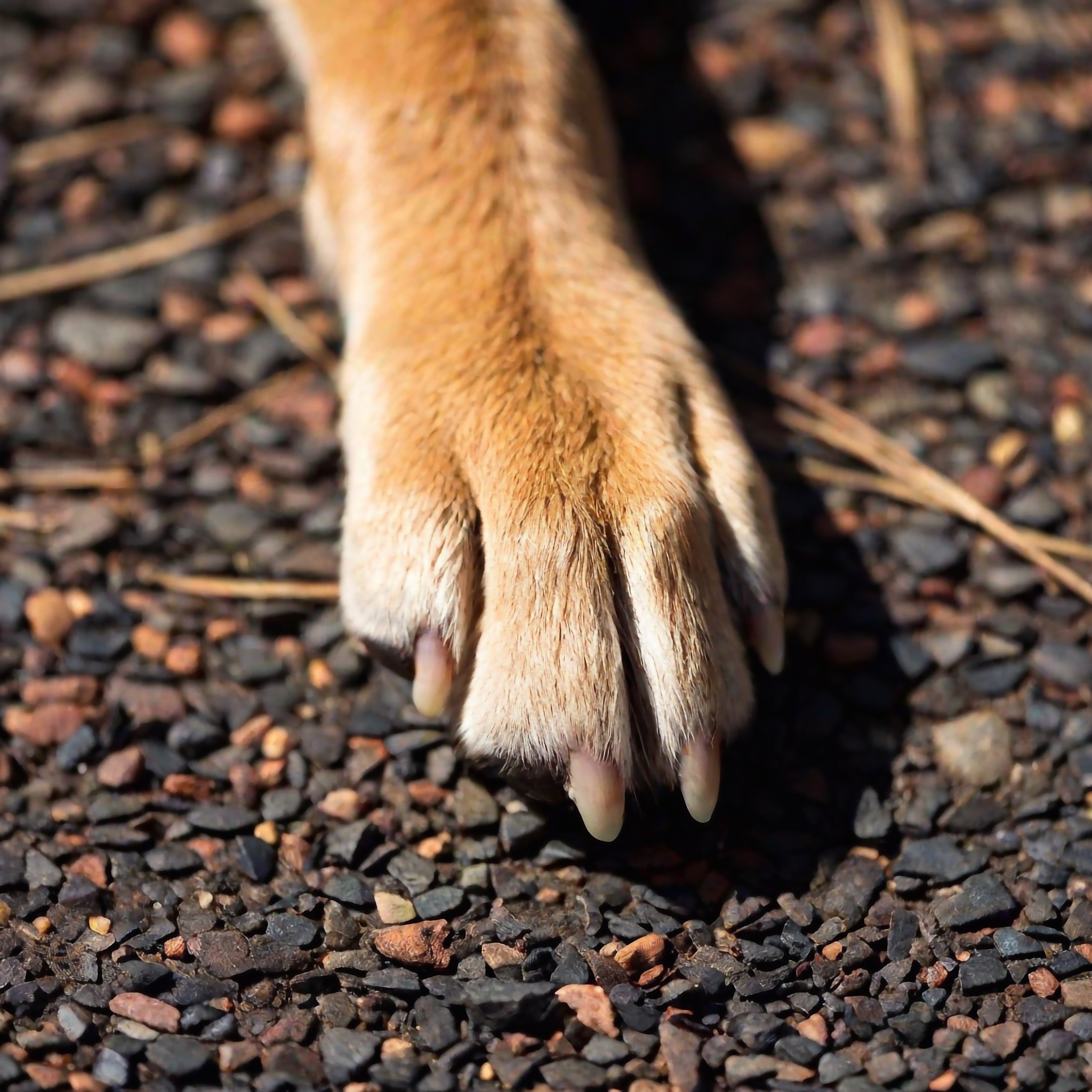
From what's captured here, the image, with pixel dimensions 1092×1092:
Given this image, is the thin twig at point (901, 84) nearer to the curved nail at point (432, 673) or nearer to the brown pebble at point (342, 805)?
the curved nail at point (432, 673)

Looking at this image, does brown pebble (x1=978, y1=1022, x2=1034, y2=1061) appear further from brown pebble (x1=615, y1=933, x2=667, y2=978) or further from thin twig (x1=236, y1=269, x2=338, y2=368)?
thin twig (x1=236, y1=269, x2=338, y2=368)

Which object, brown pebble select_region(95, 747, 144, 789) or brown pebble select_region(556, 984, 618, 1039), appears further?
brown pebble select_region(95, 747, 144, 789)

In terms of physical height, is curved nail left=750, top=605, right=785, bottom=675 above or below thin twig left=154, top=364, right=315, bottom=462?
below

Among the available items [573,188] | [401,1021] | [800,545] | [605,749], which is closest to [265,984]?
[401,1021]

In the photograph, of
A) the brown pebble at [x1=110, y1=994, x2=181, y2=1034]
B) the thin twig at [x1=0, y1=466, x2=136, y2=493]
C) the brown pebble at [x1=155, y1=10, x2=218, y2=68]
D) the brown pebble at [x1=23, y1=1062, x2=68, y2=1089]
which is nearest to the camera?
the brown pebble at [x1=23, y1=1062, x2=68, y2=1089]

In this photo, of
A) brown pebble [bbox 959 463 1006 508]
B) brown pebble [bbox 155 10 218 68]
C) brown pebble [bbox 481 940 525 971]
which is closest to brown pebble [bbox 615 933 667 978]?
brown pebble [bbox 481 940 525 971]

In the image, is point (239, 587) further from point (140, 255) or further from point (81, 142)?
point (81, 142)

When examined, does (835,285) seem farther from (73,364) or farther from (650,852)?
(73,364)

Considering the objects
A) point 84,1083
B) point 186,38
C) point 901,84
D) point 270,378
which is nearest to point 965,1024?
point 84,1083
